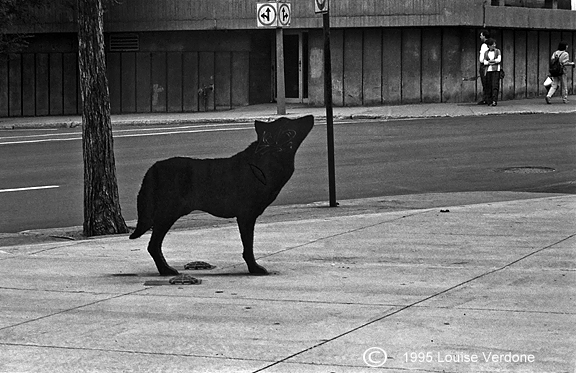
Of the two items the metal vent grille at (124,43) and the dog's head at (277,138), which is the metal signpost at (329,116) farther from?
the metal vent grille at (124,43)

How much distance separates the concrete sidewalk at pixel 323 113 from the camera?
28.4m

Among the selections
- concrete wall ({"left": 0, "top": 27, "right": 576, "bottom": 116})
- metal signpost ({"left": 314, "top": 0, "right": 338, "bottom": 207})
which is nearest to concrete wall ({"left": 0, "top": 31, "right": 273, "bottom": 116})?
concrete wall ({"left": 0, "top": 27, "right": 576, "bottom": 116})

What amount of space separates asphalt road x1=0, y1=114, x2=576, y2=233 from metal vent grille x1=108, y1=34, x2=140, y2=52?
690 cm

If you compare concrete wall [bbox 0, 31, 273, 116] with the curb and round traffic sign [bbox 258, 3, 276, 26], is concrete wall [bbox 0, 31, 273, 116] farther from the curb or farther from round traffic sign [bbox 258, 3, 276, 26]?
round traffic sign [bbox 258, 3, 276, 26]

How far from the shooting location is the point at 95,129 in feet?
39.5

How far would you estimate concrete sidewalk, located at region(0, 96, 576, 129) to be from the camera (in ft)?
93.2

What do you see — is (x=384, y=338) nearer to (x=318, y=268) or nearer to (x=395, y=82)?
(x=318, y=268)

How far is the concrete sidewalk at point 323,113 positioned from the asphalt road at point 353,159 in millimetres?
1400

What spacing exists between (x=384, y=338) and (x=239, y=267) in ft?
9.23

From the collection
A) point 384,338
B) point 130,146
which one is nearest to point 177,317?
point 384,338

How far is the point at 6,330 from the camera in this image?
707 cm

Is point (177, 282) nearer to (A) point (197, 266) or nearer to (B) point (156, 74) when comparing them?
(A) point (197, 266)

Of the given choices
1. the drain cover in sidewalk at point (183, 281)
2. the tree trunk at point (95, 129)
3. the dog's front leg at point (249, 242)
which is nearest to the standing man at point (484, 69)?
the tree trunk at point (95, 129)

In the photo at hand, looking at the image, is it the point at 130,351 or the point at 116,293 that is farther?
the point at 116,293
